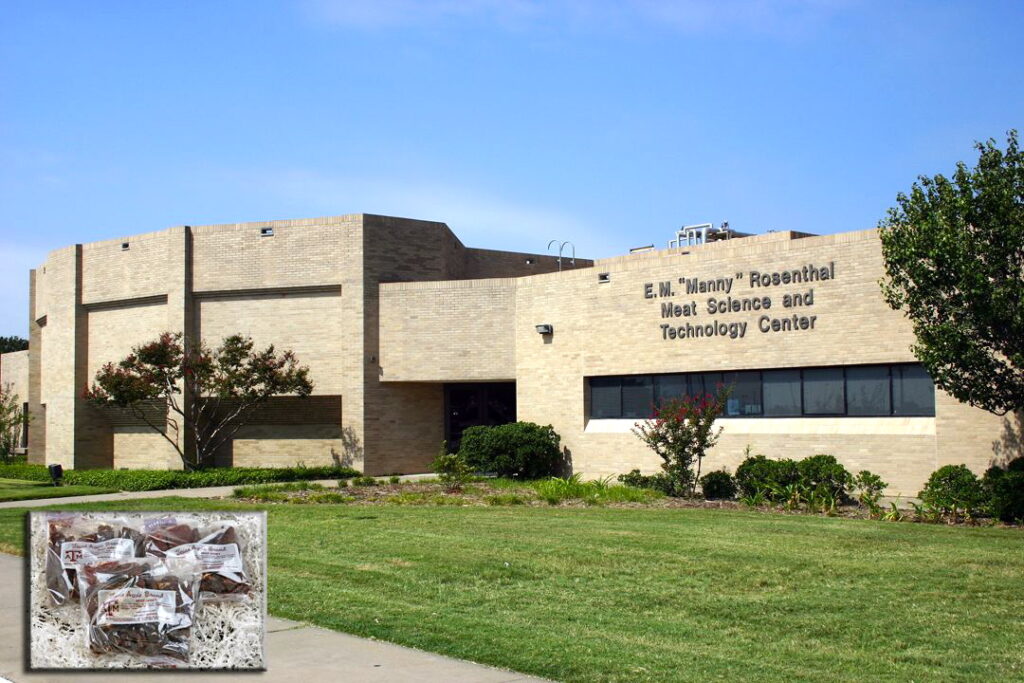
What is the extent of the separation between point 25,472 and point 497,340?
17.6 metres

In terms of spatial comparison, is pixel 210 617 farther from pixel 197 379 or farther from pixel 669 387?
pixel 197 379

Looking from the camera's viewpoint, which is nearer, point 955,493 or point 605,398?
point 955,493

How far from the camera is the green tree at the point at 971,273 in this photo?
56.2 ft

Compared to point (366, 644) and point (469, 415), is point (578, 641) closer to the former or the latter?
point (366, 644)

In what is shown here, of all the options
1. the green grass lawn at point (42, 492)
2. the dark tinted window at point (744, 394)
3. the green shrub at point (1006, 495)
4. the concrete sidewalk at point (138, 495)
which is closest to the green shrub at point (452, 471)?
the concrete sidewalk at point (138, 495)

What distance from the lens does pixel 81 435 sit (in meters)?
36.5

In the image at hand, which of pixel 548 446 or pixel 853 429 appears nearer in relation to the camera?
pixel 853 429

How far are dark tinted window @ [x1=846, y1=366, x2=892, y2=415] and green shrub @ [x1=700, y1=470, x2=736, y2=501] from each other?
9.59 ft

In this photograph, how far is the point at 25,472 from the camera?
3641 centimetres

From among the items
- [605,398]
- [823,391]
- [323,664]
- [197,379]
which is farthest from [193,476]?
[323,664]

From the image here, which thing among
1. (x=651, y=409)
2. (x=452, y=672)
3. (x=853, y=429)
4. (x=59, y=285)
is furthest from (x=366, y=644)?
(x=59, y=285)

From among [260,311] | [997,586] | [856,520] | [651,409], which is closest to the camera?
[997,586]

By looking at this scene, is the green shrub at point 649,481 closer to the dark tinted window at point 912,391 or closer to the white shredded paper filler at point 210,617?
the dark tinted window at point 912,391

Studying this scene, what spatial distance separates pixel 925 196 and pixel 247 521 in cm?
1532
